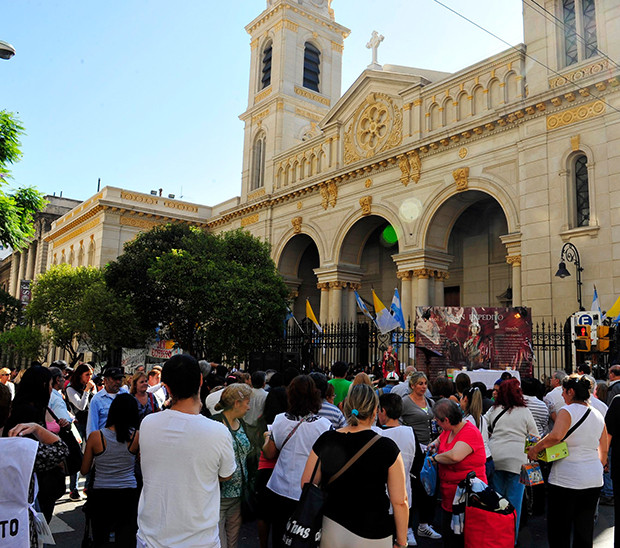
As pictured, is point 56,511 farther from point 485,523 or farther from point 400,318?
point 400,318

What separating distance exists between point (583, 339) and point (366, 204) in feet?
43.0

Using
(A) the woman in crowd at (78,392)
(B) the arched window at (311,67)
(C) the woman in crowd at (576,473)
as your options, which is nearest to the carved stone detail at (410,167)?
(B) the arched window at (311,67)

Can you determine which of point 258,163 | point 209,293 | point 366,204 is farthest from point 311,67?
point 209,293

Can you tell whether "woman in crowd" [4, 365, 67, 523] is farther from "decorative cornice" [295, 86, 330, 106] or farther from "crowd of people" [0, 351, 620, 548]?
"decorative cornice" [295, 86, 330, 106]

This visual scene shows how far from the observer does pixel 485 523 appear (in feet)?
14.9

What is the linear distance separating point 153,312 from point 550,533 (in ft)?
69.1

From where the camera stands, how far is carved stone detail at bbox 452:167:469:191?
20.5 m

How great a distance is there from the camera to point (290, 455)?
475 cm

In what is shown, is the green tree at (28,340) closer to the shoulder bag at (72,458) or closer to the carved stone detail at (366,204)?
the carved stone detail at (366,204)

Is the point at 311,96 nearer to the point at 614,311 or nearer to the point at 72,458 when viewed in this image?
the point at 614,311

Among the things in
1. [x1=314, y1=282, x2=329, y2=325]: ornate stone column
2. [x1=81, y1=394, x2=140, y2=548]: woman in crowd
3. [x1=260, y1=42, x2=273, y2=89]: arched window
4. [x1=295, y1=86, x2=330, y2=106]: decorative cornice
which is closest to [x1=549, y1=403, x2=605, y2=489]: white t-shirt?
[x1=81, y1=394, x2=140, y2=548]: woman in crowd

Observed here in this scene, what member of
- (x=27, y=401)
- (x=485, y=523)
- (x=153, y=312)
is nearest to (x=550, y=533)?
(x=485, y=523)

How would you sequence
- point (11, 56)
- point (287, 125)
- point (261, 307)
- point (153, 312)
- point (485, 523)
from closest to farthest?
point (485, 523) < point (11, 56) < point (261, 307) < point (153, 312) < point (287, 125)

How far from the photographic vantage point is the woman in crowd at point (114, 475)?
450 centimetres
